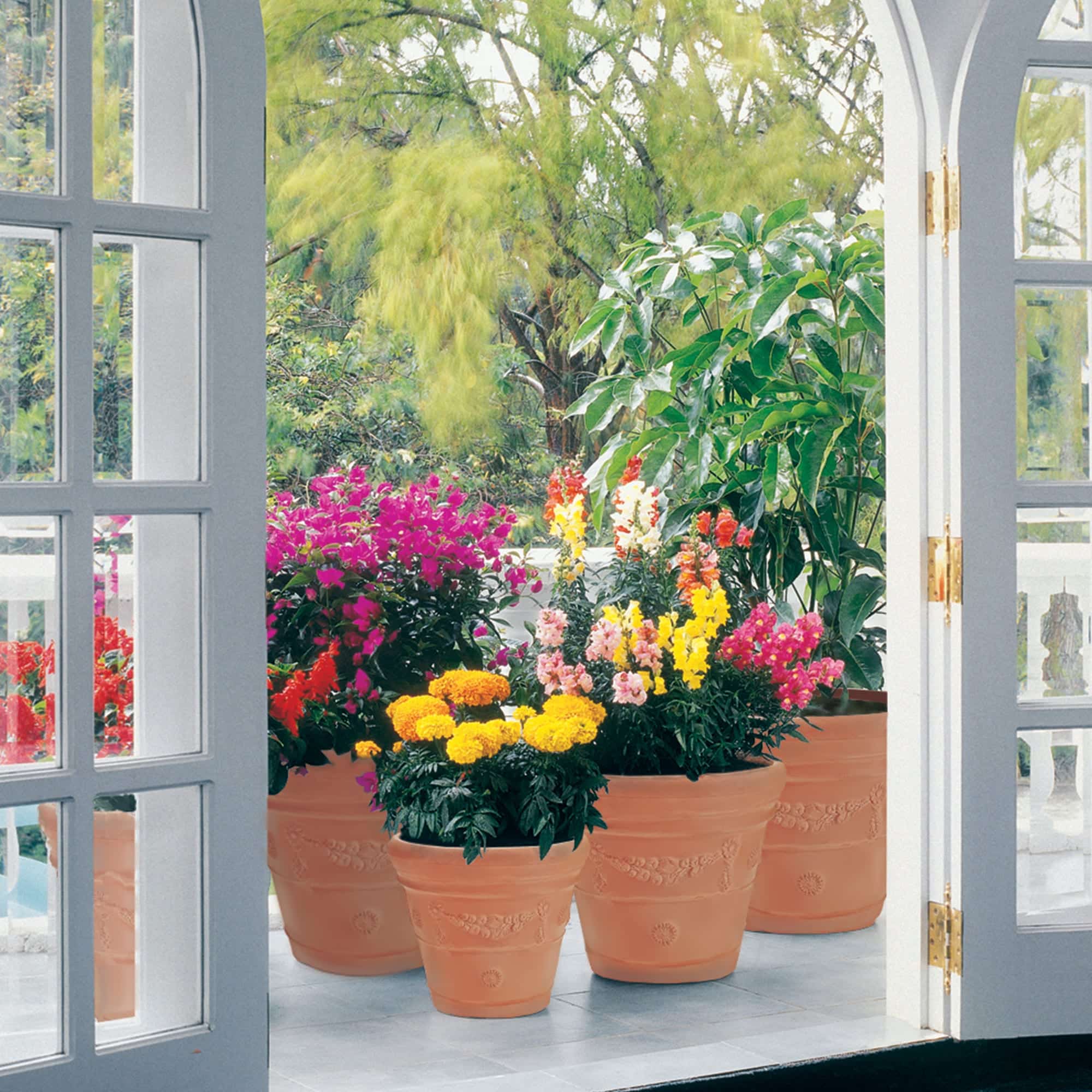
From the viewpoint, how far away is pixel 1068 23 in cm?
269

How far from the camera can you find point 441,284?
747 centimetres

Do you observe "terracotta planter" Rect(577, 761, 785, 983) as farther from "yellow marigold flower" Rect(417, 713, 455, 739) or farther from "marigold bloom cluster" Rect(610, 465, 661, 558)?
"marigold bloom cluster" Rect(610, 465, 661, 558)

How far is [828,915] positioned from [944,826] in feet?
3.22

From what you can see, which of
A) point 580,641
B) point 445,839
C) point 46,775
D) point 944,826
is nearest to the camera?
point 46,775

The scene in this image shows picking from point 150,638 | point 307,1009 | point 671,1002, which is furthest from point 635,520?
point 150,638

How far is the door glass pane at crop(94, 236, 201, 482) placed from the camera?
2.15 meters

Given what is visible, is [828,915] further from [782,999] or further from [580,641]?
[580,641]

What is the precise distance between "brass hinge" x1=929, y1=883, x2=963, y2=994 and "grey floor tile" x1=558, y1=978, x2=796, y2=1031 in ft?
1.30

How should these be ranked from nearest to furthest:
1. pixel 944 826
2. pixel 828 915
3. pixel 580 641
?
1. pixel 944 826
2. pixel 580 641
3. pixel 828 915

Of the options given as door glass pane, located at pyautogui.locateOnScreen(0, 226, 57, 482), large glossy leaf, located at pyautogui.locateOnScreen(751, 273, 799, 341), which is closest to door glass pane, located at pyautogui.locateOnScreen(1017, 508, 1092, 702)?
large glossy leaf, located at pyautogui.locateOnScreen(751, 273, 799, 341)

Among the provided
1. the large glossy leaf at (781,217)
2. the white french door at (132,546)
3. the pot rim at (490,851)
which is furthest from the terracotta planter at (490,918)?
the large glossy leaf at (781,217)

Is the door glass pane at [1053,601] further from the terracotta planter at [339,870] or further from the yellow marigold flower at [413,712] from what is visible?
the terracotta planter at [339,870]

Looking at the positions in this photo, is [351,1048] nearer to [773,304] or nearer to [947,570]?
[947,570]

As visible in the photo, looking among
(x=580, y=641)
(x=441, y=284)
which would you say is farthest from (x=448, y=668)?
(x=441, y=284)
